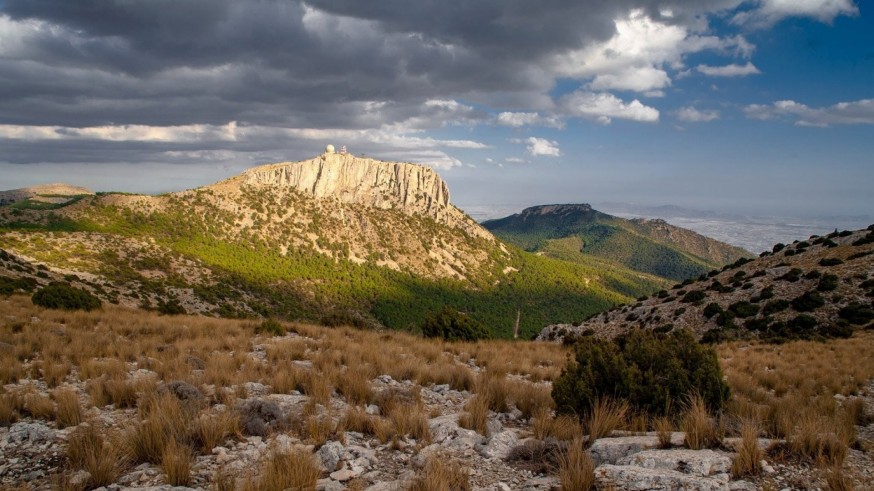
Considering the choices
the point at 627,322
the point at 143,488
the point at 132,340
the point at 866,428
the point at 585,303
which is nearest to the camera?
the point at 143,488

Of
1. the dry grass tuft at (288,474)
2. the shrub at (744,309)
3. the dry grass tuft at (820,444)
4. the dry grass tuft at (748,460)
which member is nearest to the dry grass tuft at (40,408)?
the dry grass tuft at (288,474)

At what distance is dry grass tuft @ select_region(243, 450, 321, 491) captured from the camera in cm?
401

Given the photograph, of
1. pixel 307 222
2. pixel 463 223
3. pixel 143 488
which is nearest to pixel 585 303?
pixel 463 223

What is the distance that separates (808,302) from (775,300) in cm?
202

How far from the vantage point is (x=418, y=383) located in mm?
9547

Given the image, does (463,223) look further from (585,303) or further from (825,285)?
(825,285)

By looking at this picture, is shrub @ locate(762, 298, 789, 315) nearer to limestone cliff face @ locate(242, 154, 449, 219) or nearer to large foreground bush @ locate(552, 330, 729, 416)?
large foreground bush @ locate(552, 330, 729, 416)

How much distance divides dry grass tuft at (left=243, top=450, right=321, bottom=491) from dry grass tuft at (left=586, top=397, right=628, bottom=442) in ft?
11.4

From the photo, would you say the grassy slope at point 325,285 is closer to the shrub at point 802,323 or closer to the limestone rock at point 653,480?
the shrub at point 802,323

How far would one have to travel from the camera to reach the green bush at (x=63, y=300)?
700 inches

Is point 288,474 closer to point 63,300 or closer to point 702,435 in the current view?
point 702,435

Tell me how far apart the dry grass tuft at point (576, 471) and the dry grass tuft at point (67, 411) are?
618 centimetres

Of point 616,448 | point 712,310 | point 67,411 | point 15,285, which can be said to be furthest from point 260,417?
point 712,310

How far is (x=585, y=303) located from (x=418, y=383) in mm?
112424
